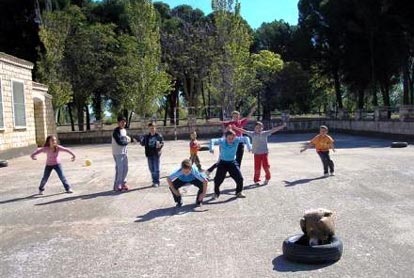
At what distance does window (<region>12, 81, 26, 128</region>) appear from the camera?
925 inches

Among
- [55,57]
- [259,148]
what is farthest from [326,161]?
[55,57]

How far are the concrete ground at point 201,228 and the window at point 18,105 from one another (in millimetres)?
10539

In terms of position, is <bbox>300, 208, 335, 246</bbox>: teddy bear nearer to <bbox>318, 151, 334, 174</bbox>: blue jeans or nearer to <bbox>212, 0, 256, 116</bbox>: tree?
<bbox>318, 151, 334, 174</bbox>: blue jeans

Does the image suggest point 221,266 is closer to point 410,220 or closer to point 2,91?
point 410,220

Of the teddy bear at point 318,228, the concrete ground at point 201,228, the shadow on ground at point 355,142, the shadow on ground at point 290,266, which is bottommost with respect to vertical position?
the shadow on ground at point 355,142

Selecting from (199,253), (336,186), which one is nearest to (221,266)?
(199,253)

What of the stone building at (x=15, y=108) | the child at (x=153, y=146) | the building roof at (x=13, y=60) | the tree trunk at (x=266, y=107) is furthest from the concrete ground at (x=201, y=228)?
the tree trunk at (x=266, y=107)

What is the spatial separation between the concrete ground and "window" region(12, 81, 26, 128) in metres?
10.5

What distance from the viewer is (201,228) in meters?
7.84

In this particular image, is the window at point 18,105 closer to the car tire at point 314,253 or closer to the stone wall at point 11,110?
the stone wall at point 11,110

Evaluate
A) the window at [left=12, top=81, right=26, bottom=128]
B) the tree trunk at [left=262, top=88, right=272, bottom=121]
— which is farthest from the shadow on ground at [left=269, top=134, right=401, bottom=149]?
the tree trunk at [left=262, top=88, right=272, bottom=121]

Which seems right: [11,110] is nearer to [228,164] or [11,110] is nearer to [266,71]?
[228,164]

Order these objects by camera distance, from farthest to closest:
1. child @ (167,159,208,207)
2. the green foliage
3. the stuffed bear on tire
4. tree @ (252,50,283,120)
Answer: tree @ (252,50,283,120), the green foliage, child @ (167,159,208,207), the stuffed bear on tire

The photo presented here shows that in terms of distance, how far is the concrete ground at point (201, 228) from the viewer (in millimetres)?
5953
